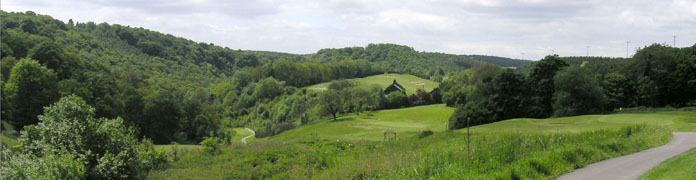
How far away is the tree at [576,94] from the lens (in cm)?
4841

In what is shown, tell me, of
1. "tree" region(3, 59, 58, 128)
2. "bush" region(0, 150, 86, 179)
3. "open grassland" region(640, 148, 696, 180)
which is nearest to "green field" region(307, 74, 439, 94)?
"tree" region(3, 59, 58, 128)

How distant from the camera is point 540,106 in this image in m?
51.4

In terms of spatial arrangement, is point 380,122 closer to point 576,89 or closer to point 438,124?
point 438,124

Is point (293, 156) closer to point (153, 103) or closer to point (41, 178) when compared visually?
point (41, 178)

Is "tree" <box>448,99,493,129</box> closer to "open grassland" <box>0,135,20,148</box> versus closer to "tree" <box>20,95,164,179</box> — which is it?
"tree" <box>20,95,164,179</box>

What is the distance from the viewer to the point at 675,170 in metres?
11.0

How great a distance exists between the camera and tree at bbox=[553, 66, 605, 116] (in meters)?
48.4

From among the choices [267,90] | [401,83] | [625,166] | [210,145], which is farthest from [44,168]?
[401,83]

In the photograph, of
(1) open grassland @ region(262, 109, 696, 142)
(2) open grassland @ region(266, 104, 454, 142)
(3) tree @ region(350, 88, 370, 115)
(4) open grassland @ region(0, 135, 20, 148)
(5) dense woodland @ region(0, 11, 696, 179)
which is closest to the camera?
(5) dense woodland @ region(0, 11, 696, 179)

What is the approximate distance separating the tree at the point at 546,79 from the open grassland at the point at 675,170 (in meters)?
41.4

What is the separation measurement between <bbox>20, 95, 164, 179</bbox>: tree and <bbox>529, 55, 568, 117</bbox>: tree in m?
43.3

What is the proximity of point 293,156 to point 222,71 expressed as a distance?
145 metres

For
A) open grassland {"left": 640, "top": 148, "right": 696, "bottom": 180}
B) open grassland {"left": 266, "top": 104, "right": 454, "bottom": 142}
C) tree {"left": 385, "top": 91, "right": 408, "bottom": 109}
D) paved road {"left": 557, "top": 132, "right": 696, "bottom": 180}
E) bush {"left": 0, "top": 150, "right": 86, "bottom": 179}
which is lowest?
open grassland {"left": 266, "top": 104, "right": 454, "bottom": 142}

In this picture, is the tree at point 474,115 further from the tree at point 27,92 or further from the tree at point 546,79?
the tree at point 27,92
